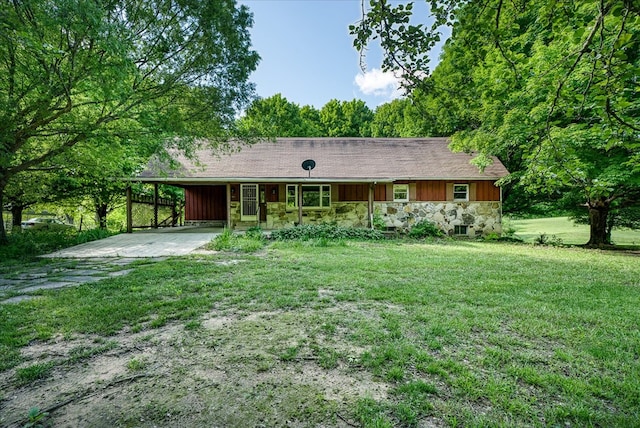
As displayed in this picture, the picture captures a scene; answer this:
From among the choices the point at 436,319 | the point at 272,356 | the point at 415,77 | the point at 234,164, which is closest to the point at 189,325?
the point at 272,356

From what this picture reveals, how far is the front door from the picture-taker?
14008 mm

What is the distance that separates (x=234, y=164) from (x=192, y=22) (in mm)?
7865

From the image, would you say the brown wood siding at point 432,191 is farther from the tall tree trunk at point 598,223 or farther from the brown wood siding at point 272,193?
the brown wood siding at point 272,193

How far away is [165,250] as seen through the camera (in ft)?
27.4

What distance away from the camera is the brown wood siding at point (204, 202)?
16.6 m

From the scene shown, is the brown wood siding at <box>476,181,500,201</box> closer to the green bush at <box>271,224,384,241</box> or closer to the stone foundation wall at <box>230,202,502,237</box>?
the stone foundation wall at <box>230,202,502,237</box>

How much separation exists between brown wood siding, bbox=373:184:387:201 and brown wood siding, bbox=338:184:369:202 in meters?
0.42

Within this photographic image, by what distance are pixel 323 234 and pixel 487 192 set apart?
317 inches

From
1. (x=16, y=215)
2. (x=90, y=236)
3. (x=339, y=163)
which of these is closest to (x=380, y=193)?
(x=339, y=163)

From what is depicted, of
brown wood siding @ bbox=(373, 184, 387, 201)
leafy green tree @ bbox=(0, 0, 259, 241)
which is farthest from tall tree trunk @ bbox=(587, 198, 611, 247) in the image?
leafy green tree @ bbox=(0, 0, 259, 241)

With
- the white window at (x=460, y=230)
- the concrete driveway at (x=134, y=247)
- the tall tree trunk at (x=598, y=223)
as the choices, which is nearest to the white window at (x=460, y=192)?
the white window at (x=460, y=230)

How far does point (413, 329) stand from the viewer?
10.3 ft

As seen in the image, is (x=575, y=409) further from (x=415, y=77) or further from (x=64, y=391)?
(x=64, y=391)

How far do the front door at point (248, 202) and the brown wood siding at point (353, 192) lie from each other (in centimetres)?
395
